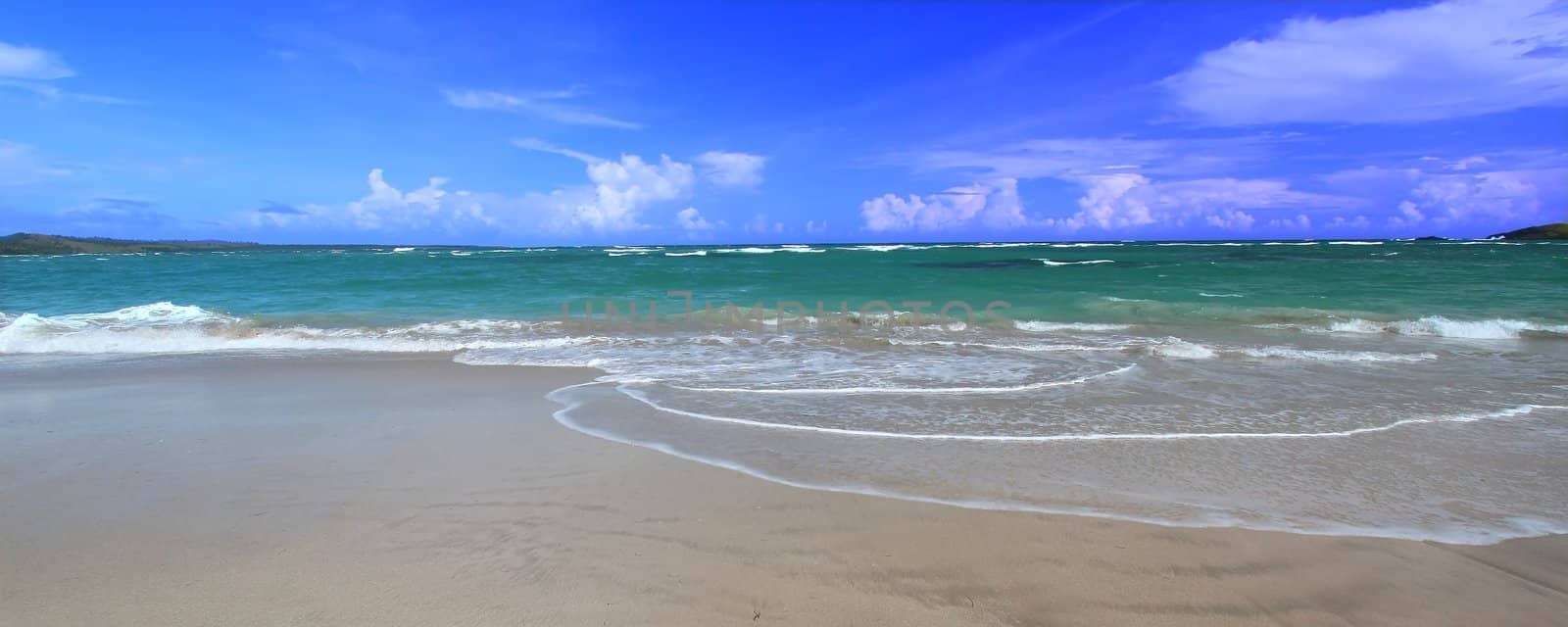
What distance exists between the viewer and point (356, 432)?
6078 millimetres

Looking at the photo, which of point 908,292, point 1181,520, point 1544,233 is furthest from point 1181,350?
point 1544,233

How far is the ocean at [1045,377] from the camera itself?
15.1 ft

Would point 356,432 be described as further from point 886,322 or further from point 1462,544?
point 886,322

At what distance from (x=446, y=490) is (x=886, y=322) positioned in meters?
12.0

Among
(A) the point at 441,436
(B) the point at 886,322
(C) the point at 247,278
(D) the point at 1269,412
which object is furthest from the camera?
(C) the point at 247,278

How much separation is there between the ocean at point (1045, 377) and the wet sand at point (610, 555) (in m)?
0.48

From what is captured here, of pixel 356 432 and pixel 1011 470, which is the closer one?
pixel 1011 470

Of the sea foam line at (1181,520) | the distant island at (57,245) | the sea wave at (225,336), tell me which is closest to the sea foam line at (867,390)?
the sea foam line at (1181,520)

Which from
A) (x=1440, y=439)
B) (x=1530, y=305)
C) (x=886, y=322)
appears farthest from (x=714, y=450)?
(x=1530, y=305)

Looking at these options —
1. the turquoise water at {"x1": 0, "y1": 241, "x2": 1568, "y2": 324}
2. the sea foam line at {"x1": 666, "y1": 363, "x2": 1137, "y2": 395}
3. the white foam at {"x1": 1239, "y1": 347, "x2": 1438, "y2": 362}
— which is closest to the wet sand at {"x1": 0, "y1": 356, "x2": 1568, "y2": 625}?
the sea foam line at {"x1": 666, "y1": 363, "x2": 1137, "y2": 395}

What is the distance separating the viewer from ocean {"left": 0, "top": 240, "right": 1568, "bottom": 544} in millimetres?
4613

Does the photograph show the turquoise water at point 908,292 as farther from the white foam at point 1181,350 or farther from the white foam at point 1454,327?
the white foam at point 1181,350

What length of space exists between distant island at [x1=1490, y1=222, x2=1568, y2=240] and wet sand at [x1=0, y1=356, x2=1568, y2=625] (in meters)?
109

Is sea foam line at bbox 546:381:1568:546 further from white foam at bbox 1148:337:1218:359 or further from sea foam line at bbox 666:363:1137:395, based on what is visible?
white foam at bbox 1148:337:1218:359
